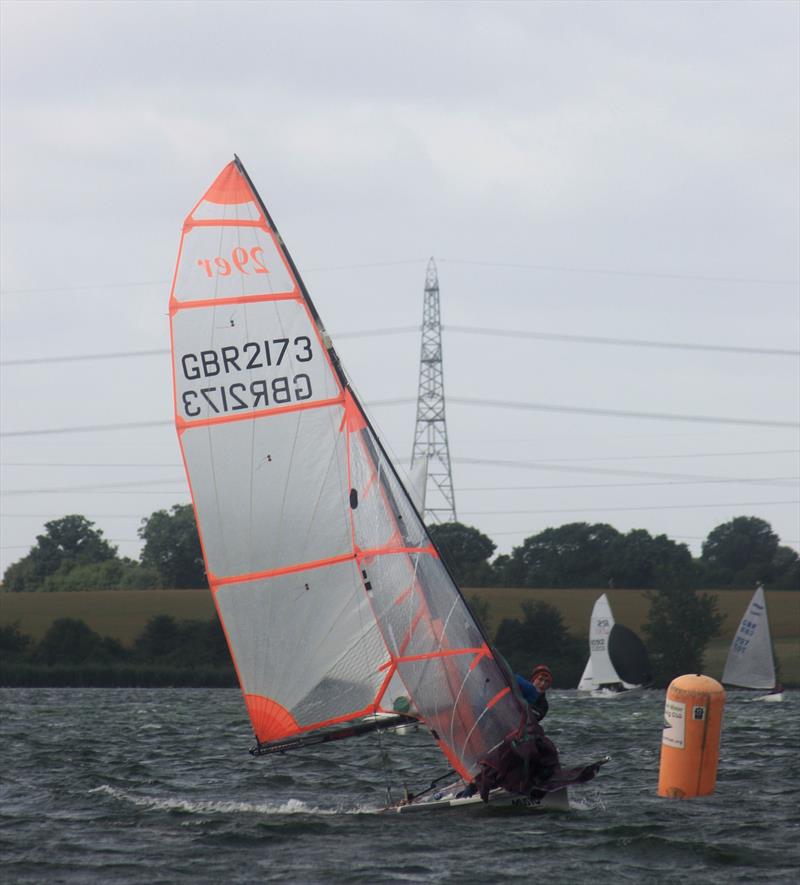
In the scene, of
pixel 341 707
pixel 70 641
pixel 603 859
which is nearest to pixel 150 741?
pixel 341 707

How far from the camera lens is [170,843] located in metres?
17.7

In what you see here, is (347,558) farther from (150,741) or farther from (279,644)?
(150,741)

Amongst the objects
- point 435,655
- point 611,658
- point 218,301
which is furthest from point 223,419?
point 611,658

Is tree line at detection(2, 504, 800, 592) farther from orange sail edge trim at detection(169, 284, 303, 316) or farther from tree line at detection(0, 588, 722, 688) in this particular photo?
orange sail edge trim at detection(169, 284, 303, 316)

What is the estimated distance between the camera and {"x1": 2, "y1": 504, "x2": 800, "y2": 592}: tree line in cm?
10706

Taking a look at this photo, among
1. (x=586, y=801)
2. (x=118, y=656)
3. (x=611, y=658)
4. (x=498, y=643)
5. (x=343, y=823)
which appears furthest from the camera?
(x=498, y=643)

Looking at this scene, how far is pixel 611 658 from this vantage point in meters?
67.0

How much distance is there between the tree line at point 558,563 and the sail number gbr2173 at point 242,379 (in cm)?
7424

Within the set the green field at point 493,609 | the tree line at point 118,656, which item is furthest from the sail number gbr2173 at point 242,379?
the green field at point 493,609

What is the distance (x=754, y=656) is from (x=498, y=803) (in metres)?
44.1

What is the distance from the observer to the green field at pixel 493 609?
285 ft

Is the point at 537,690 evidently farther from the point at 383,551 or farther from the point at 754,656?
the point at 754,656

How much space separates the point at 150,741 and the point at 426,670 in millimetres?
14704

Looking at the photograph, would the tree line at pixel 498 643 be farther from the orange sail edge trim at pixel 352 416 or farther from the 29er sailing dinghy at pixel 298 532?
the orange sail edge trim at pixel 352 416
